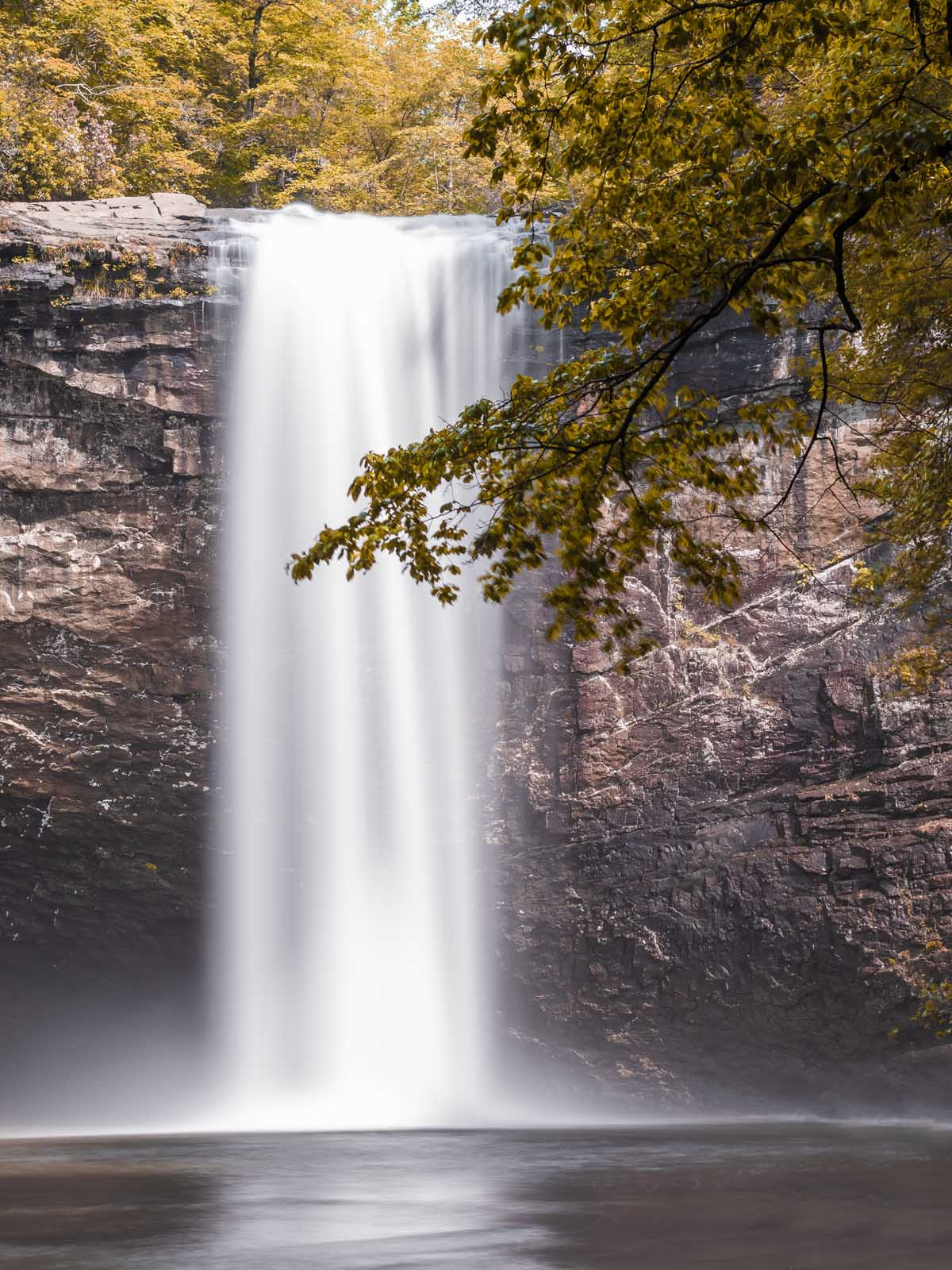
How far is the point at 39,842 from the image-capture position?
16.8 m

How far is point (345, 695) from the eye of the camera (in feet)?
57.0

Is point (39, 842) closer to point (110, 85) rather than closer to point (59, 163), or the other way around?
point (59, 163)

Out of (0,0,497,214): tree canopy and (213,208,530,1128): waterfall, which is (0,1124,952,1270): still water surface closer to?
(213,208,530,1128): waterfall

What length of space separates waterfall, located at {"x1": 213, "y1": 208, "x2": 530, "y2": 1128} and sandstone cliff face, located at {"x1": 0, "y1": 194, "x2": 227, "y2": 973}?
1.89 ft

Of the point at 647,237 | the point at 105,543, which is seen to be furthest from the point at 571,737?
the point at 647,237

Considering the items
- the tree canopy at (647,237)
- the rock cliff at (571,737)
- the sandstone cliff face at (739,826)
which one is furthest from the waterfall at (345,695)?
the tree canopy at (647,237)

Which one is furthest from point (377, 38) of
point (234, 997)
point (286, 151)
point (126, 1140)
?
point (126, 1140)

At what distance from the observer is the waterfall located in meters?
16.9

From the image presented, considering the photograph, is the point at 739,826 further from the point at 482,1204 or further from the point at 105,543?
the point at 482,1204

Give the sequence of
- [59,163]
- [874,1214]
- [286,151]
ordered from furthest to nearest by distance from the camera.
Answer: [286,151]
[59,163]
[874,1214]

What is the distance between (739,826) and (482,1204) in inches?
364

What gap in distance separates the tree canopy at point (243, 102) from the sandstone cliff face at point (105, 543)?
423 centimetres

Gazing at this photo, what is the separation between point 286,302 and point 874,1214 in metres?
13.9

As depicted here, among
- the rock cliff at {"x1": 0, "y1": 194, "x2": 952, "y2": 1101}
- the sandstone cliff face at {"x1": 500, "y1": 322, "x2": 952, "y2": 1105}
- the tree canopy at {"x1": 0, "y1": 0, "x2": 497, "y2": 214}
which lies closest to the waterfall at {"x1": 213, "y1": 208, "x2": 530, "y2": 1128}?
the rock cliff at {"x1": 0, "y1": 194, "x2": 952, "y2": 1101}
